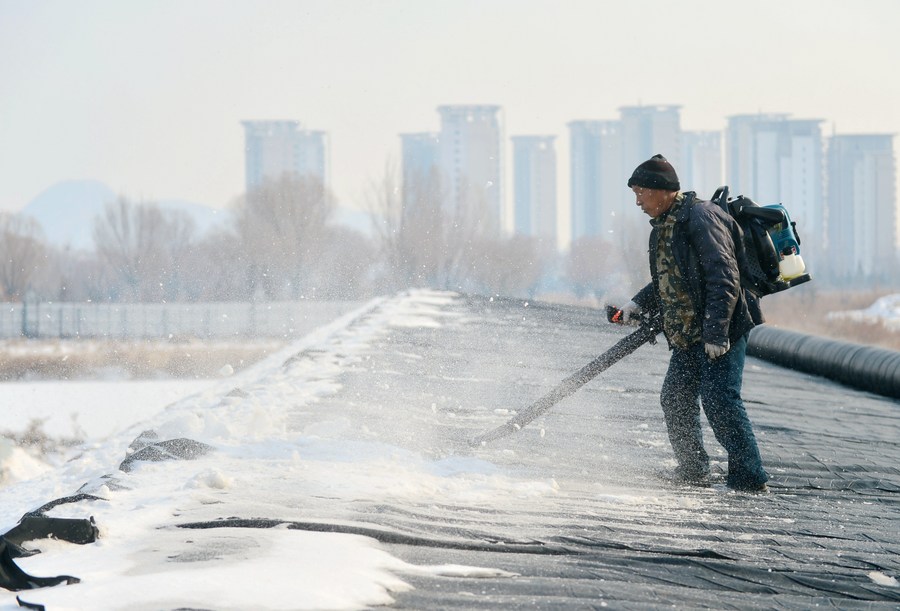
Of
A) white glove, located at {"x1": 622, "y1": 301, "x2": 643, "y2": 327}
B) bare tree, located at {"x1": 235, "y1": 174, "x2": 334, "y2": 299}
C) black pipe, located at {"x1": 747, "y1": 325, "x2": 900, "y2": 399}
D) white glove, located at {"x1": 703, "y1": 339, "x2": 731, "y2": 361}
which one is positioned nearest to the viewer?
white glove, located at {"x1": 703, "y1": 339, "x2": 731, "y2": 361}

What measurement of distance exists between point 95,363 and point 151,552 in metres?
48.0

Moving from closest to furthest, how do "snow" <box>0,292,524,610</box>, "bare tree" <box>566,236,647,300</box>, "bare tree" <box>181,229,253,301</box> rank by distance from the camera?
"snow" <box>0,292,524,610</box> → "bare tree" <box>181,229,253,301</box> → "bare tree" <box>566,236,647,300</box>

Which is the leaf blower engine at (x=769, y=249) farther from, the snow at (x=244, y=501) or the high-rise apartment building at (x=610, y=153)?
the high-rise apartment building at (x=610, y=153)

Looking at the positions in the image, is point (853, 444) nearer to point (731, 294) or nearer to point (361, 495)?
point (731, 294)

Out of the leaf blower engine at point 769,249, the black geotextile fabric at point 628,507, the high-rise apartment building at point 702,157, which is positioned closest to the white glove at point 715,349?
the leaf blower engine at point 769,249

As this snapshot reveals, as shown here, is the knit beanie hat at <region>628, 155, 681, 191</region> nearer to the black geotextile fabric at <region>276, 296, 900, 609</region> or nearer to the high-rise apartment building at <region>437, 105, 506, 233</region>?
the black geotextile fabric at <region>276, 296, 900, 609</region>

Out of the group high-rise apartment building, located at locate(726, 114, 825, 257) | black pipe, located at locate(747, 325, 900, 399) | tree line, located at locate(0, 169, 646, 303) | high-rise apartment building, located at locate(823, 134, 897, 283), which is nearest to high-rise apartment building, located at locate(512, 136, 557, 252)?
high-rise apartment building, located at locate(726, 114, 825, 257)

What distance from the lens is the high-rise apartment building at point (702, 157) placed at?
556 ft

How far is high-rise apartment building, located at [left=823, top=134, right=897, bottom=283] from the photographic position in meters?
131

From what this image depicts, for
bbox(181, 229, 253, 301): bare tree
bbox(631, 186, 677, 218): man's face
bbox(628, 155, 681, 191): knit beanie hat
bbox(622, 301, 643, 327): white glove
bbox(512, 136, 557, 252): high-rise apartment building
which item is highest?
bbox(512, 136, 557, 252): high-rise apartment building

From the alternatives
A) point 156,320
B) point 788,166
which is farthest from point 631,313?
point 788,166

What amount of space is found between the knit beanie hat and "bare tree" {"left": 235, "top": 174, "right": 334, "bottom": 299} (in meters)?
78.9

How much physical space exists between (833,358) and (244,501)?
8.50 m

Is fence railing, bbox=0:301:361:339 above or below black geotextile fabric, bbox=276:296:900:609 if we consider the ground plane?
below
